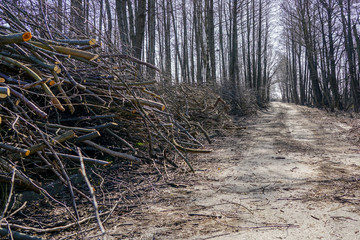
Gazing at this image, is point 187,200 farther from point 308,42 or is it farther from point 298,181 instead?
point 308,42

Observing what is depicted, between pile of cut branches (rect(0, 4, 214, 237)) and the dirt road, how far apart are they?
68 cm

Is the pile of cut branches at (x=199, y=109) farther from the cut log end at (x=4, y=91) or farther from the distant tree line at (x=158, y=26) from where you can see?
the cut log end at (x=4, y=91)

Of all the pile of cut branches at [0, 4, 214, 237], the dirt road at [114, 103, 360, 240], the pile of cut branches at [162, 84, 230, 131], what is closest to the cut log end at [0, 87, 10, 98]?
the pile of cut branches at [0, 4, 214, 237]

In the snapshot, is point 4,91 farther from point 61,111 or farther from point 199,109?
point 199,109

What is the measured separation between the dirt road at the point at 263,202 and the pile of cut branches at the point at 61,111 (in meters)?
0.68

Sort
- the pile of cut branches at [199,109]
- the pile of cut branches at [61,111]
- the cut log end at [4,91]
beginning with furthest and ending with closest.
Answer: the pile of cut branches at [199,109] < the pile of cut branches at [61,111] < the cut log end at [4,91]

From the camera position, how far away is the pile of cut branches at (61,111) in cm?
255

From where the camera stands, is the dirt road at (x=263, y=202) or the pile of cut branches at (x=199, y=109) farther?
the pile of cut branches at (x=199, y=109)

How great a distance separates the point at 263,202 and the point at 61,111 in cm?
296

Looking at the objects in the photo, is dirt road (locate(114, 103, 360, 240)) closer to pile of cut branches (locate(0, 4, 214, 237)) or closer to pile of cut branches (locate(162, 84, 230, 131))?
pile of cut branches (locate(0, 4, 214, 237))

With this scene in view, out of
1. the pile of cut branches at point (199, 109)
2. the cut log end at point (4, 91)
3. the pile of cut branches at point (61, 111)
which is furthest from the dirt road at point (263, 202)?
the pile of cut branches at point (199, 109)

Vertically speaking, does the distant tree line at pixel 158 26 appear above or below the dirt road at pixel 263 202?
above

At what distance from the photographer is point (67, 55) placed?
322 cm

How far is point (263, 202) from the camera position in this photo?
9.46ft
